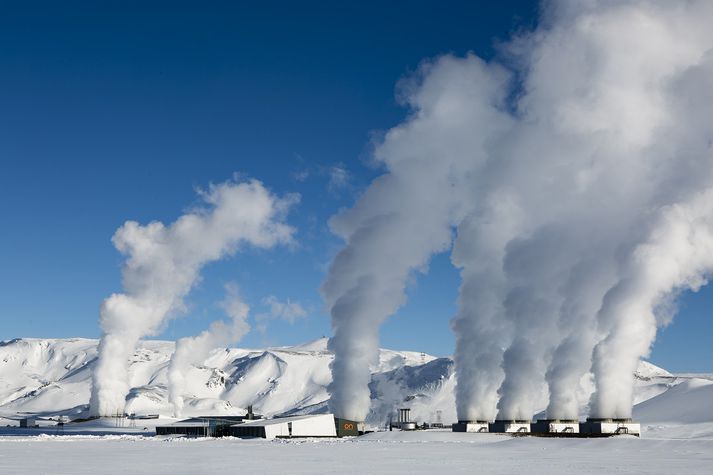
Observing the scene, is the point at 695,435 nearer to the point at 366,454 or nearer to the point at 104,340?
the point at 366,454

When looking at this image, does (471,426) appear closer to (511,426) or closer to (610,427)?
(511,426)

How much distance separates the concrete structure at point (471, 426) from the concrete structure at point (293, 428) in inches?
Answer: 830

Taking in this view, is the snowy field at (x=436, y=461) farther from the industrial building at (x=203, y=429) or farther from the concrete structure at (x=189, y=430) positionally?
the concrete structure at (x=189, y=430)

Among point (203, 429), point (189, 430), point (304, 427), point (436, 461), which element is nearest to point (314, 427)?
point (304, 427)

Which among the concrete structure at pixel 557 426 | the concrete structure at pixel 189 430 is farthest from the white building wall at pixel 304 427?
the concrete structure at pixel 557 426

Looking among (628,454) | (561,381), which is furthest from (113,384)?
(628,454)

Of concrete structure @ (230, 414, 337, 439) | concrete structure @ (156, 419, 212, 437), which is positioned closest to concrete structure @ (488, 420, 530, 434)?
concrete structure @ (230, 414, 337, 439)

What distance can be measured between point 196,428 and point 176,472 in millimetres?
94188

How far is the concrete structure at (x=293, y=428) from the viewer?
416 feet

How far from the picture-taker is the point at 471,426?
134 metres

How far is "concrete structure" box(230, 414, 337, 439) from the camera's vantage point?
4995 inches

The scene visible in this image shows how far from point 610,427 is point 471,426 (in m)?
30.1

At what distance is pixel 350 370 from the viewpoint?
440 ft

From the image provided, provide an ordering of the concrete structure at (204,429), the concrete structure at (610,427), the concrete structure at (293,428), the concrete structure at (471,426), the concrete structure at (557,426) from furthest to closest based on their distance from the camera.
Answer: the concrete structure at (204,429) → the concrete structure at (471,426) → the concrete structure at (293,428) → the concrete structure at (557,426) → the concrete structure at (610,427)
